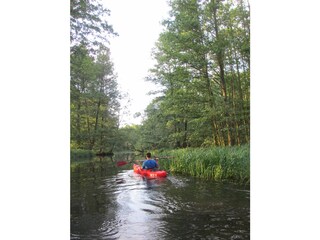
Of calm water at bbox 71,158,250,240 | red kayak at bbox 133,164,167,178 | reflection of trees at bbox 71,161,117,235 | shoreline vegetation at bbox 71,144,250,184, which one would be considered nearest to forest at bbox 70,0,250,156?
shoreline vegetation at bbox 71,144,250,184

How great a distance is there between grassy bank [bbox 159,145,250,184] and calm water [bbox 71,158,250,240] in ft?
1.54

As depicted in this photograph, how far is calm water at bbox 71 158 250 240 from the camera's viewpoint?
2.88 metres

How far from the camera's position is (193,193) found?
4.75 m

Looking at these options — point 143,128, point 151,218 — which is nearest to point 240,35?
point 151,218

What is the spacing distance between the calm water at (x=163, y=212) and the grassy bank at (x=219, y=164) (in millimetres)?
470

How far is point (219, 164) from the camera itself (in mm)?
6031

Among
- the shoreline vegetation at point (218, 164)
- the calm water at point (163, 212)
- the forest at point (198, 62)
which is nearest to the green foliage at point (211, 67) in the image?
the forest at point (198, 62)

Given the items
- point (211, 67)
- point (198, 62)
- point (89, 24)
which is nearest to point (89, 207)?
point (89, 24)

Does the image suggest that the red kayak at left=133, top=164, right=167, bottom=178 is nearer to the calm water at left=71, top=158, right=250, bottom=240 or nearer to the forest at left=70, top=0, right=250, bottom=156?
the calm water at left=71, top=158, right=250, bottom=240

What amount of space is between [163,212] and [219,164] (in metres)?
2.72

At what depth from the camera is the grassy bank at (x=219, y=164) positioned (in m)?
5.50

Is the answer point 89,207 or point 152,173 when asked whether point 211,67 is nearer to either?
point 152,173

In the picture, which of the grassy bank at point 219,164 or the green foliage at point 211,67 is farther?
the green foliage at point 211,67

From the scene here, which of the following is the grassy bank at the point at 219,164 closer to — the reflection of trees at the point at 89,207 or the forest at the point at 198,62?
the forest at the point at 198,62
